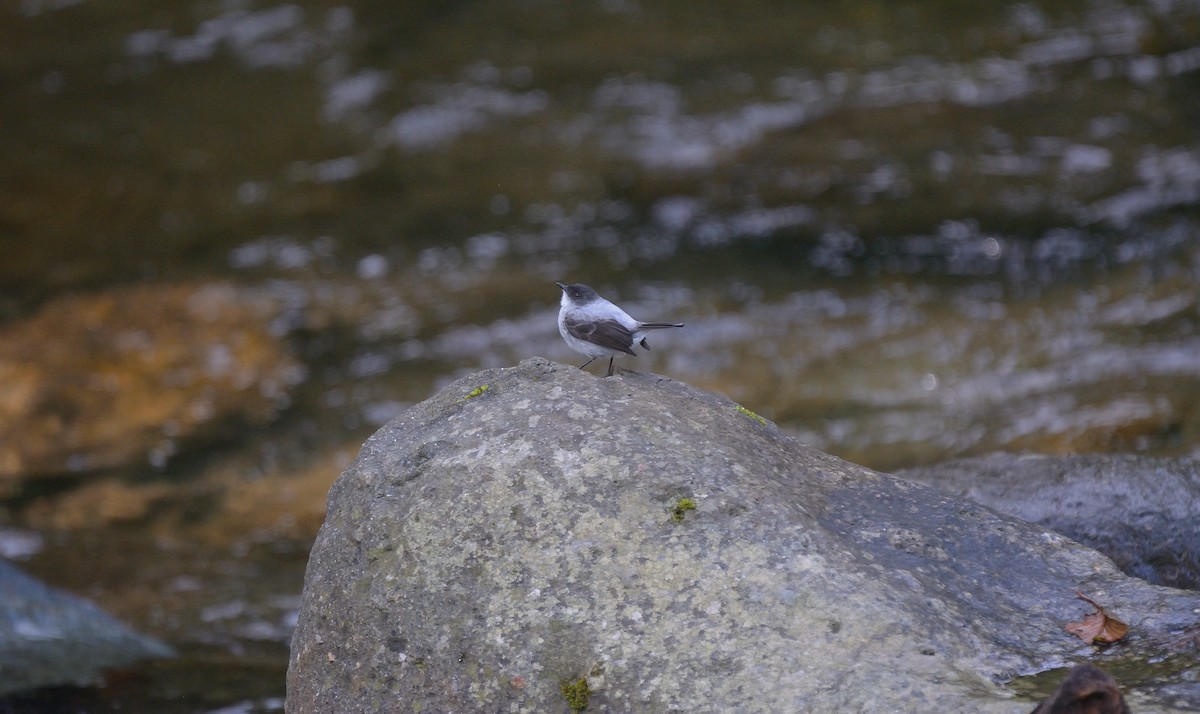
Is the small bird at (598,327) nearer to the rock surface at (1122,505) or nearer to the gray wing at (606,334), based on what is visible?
the gray wing at (606,334)

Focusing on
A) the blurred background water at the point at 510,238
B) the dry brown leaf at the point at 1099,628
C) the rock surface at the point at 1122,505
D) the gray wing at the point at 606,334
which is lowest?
the blurred background water at the point at 510,238

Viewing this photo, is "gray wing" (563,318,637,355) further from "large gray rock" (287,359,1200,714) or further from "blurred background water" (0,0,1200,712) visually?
"blurred background water" (0,0,1200,712)

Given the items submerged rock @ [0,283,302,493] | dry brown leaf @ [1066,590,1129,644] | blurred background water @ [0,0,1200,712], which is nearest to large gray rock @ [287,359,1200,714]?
dry brown leaf @ [1066,590,1129,644]

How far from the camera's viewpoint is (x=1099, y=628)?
124 inches

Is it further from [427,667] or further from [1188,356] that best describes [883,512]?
[1188,356]

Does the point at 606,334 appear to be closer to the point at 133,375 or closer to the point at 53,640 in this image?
the point at 53,640

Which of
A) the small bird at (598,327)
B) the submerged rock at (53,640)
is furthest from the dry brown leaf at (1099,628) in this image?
the submerged rock at (53,640)

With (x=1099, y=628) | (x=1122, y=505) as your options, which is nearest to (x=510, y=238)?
(x=1122, y=505)

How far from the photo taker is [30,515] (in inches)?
338

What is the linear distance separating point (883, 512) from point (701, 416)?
2.22ft

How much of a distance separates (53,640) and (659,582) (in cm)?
430

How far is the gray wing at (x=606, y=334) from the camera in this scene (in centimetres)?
480

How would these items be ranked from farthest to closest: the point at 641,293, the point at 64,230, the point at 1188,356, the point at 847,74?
the point at 847,74, the point at 64,230, the point at 641,293, the point at 1188,356

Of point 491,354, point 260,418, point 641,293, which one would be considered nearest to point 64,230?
point 260,418
